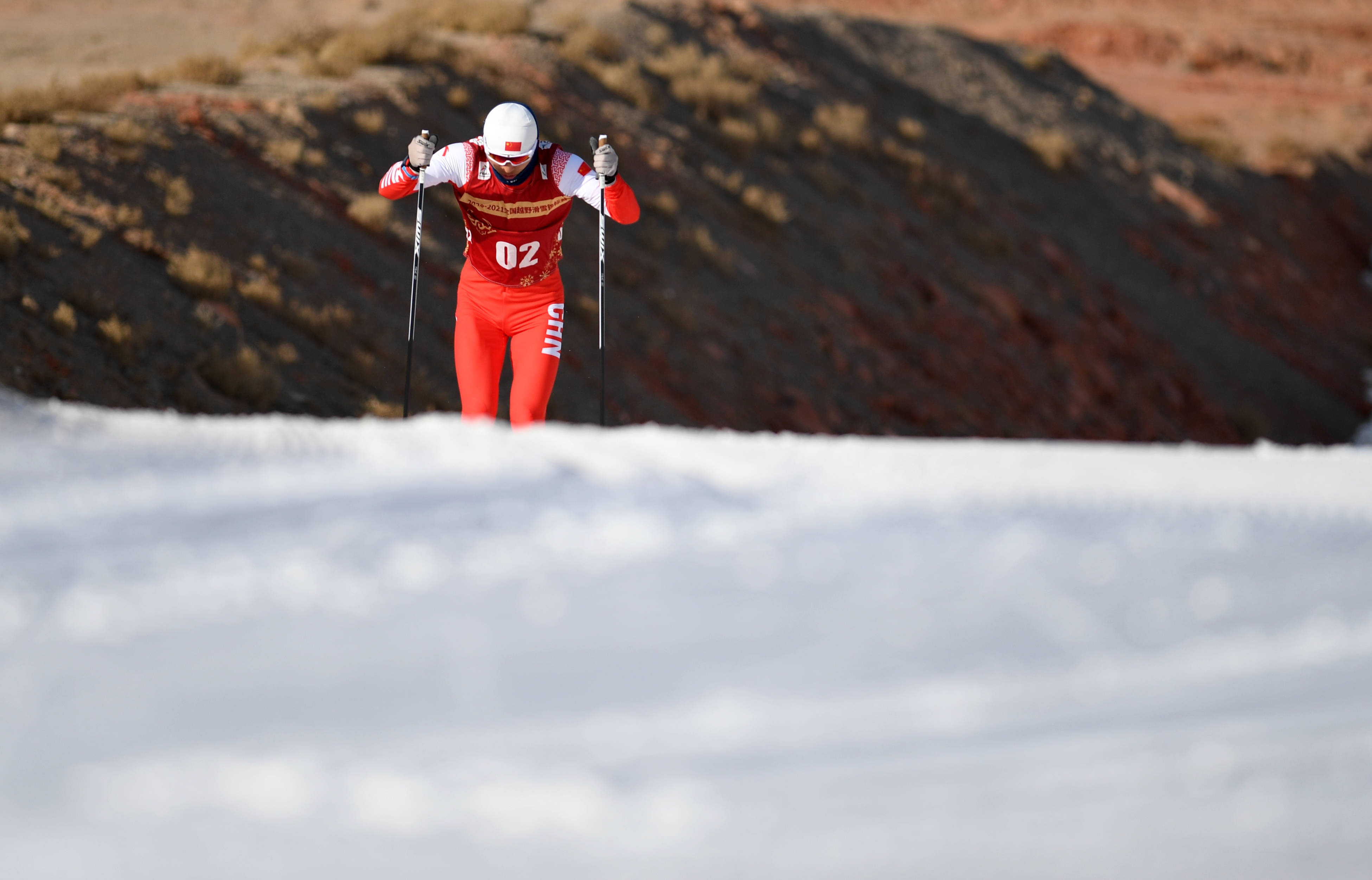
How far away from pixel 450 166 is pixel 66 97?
763 centimetres

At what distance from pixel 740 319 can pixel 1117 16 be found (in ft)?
107

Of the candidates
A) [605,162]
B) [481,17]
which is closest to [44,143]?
[605,162]

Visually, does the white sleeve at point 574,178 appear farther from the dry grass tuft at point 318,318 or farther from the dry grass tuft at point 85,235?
the dry grass tuft at point 85,235

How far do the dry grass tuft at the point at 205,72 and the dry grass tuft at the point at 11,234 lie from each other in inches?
197

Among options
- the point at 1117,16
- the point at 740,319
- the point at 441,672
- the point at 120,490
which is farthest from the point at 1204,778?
the point at 1117,16

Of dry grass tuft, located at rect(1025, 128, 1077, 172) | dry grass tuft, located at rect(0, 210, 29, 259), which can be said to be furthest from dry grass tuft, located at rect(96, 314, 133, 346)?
dry grass tuft, located at rect(1025, 128, 1077, 172)

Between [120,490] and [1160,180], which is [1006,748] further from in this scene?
[1160,180]

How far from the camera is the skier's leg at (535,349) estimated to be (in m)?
5.76

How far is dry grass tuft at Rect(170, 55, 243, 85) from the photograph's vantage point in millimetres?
12992

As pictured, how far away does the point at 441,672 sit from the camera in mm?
1833

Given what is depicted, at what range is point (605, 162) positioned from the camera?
555 cm

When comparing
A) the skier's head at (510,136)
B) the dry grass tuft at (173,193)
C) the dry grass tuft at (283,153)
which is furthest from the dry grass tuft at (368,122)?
the skier's head at (510,136)

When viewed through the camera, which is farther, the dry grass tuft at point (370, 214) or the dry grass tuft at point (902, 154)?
the dry grass tuft at point (902, 154)

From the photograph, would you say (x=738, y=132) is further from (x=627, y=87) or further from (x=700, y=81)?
(x=627, y=87)
